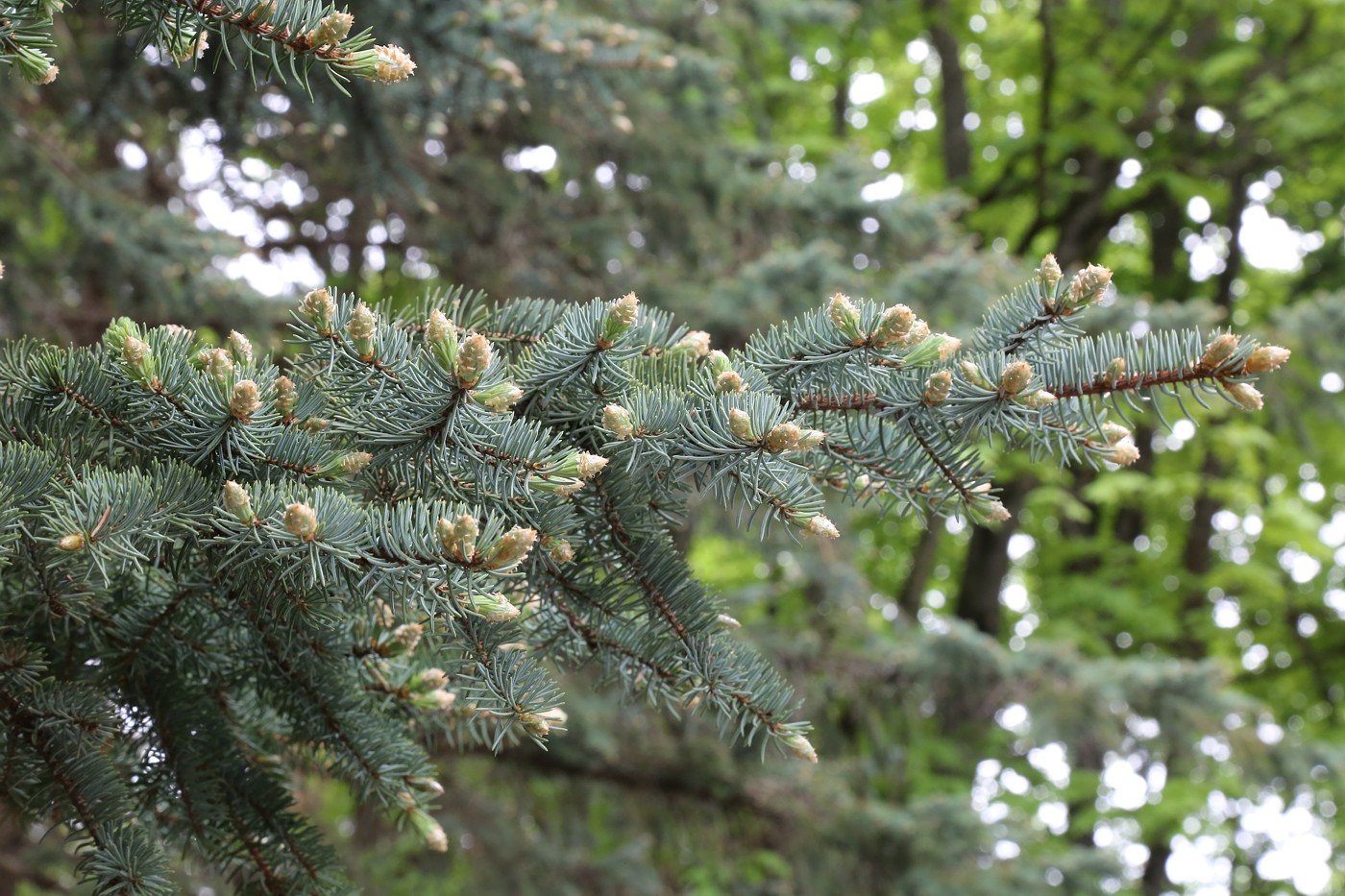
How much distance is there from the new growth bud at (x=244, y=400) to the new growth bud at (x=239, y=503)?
103mm

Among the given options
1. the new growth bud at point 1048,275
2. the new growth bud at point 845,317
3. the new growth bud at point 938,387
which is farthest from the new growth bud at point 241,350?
the new growth bud at point 1048,275

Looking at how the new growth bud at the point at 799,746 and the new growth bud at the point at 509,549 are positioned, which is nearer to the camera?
the new growth bud at the point at 509,549

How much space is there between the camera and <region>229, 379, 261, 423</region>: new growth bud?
3.43ft

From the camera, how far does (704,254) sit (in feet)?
16.8

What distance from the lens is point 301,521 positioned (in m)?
0.96

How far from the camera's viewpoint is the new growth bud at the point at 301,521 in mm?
957

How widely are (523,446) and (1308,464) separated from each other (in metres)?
8.31

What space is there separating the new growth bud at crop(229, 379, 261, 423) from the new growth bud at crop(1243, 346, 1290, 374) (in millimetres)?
962

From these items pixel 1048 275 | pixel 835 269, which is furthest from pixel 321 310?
pixel 835 269

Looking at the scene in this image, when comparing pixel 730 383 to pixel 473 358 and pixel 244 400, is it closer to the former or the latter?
pixel 473 358

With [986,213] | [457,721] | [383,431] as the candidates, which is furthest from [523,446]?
[986,213]

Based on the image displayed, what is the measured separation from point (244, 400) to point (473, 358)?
0.25 meters

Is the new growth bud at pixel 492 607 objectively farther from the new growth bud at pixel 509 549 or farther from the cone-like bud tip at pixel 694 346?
the cone-like bud tip at pixel 694 346

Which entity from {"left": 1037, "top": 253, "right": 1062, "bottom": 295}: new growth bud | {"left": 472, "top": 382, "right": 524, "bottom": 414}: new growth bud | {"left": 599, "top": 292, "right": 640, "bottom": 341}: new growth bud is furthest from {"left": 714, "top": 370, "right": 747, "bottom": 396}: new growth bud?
{"left": 1037, "top": 253, "right": 1062, "bottom": 295}: new growth bud
